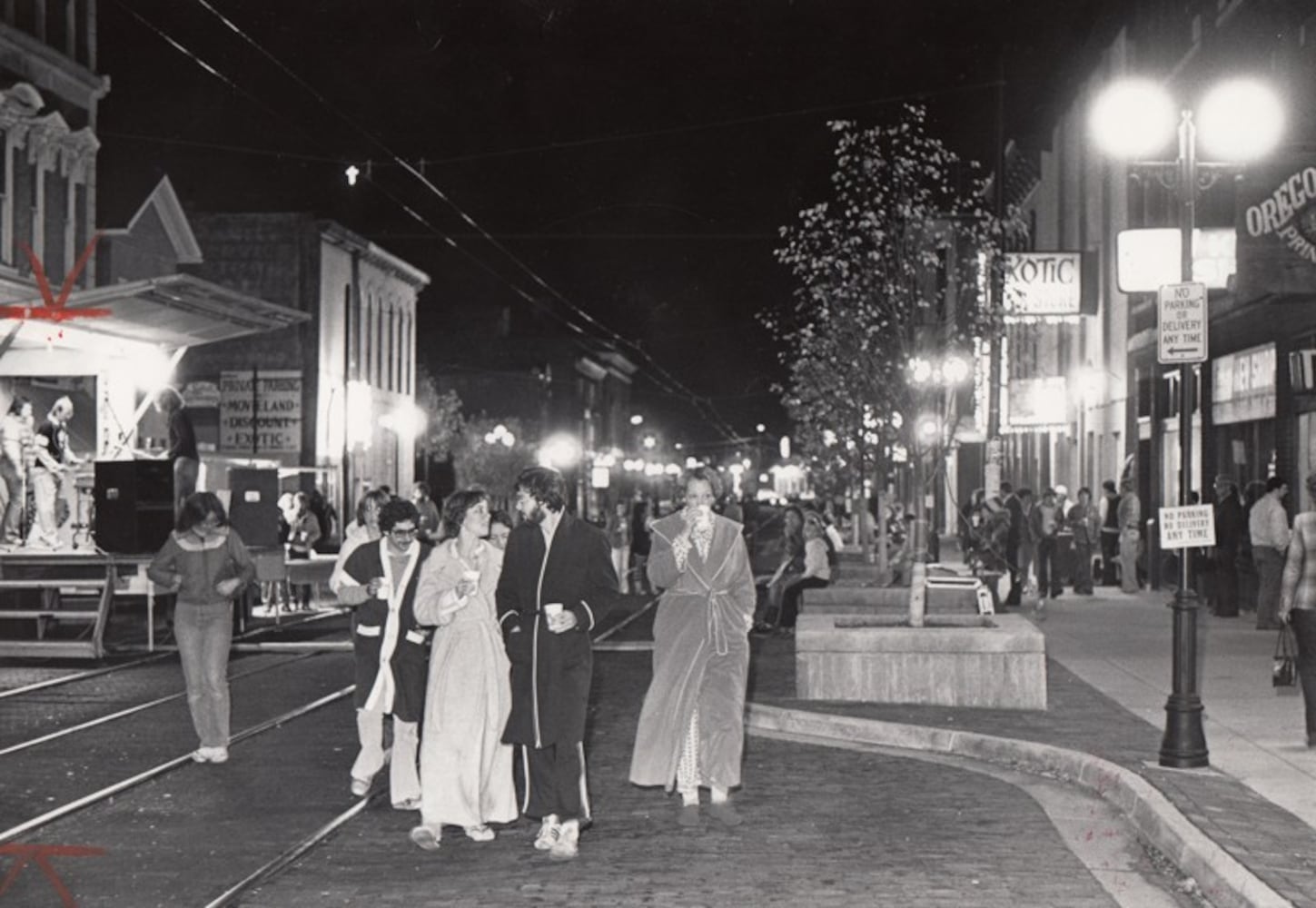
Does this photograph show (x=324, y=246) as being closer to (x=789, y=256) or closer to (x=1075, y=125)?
(x=1075, y=125)

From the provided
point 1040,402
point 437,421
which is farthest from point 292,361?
point 437,421

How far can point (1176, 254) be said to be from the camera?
20.0 meters

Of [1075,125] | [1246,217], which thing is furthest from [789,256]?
[1075,125]

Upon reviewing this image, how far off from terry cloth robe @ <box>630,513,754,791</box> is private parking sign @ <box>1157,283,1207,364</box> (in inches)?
140

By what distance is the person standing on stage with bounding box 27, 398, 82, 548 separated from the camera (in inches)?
939

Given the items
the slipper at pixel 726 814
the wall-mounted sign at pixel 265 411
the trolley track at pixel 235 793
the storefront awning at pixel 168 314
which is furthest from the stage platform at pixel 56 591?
the wall-mounted sign at pixel 265 411

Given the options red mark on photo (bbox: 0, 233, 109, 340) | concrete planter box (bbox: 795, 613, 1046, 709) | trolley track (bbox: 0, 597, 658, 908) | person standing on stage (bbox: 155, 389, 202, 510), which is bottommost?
trolley track (bbox: 0, 597, 658, 908)

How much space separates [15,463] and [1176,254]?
13.3 metres

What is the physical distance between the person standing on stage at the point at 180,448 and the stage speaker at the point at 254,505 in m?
1.97

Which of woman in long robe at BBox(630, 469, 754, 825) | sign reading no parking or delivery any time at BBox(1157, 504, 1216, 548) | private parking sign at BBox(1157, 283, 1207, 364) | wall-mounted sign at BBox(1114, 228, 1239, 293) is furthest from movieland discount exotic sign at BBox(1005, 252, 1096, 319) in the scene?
woman in long robe at BBox(630, 469, 754, 825)

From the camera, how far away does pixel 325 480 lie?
57.8m

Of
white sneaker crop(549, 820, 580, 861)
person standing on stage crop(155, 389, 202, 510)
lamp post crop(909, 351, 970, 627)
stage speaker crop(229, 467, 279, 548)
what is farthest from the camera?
lamp post crop(909, 351, 970, 627)

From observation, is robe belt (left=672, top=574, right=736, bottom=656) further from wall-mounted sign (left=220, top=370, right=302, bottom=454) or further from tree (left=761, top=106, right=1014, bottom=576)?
wall-mounted sign (left=220, top=370, right=302, bottom=454)

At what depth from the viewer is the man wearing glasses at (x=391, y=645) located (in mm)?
11148
